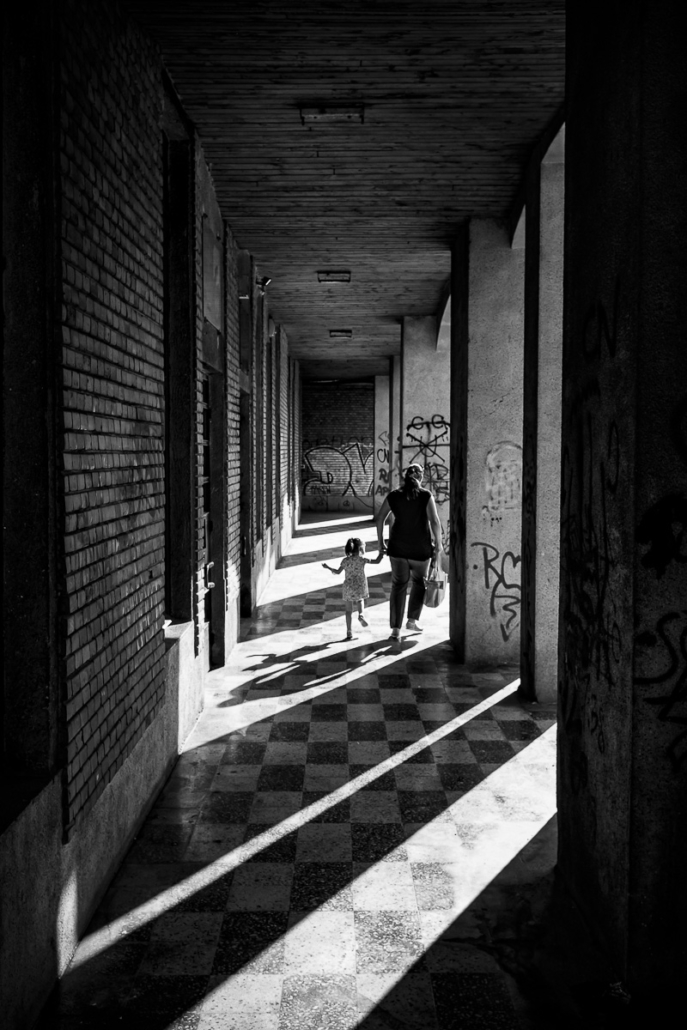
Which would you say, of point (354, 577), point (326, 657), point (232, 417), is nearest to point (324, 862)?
point (326, 657)

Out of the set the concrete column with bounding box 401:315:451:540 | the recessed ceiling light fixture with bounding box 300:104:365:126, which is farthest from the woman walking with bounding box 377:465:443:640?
the concrete column with bounding box 401:315:451:540

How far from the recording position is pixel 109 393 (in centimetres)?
438

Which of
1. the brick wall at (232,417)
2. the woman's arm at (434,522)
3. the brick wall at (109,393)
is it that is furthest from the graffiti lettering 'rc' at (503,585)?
the brick wall at (109,393)

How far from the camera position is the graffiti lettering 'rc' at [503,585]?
8.99 m

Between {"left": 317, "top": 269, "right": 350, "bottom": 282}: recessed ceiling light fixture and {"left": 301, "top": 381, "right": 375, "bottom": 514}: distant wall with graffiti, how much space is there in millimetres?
16644

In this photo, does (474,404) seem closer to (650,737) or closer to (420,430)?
(650,737)

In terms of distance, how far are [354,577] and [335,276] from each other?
4.75m

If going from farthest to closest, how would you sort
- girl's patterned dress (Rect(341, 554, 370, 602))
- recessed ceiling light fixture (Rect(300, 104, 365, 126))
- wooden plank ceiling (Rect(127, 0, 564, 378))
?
1. girl's patterned dress (Rect(341, 554, 370, 602))
2. recessed ceiling light fixture (Rect(300, 104, 365, 126))
3. wooden plank ceiling (Rect(127, 0, 564, 378))

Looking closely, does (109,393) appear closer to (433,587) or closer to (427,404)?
(433,587)

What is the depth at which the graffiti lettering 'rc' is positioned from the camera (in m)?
8.99

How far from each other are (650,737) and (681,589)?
59 cm

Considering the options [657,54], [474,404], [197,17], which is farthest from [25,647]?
[474,404]

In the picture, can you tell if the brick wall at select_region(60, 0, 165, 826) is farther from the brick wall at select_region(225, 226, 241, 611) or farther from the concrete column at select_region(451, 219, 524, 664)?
the concrete column at select_region(451, 219, 524, 664)

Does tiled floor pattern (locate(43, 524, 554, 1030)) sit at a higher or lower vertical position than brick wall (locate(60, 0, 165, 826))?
lower
